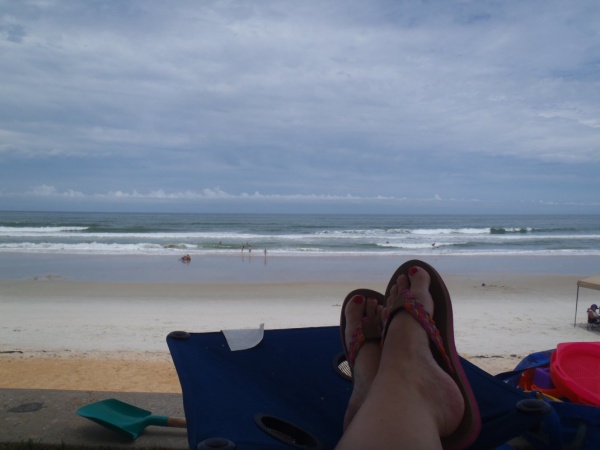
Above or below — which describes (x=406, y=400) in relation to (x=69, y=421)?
above

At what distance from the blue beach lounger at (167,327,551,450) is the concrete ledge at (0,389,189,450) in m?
0.31

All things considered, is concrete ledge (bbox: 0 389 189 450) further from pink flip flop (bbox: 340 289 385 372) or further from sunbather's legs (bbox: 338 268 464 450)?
sunbather's legs (bbox: 338 268 464 450)

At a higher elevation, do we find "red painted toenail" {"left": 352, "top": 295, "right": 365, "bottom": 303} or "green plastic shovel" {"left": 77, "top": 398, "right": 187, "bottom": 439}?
"red painted toenail" {"left": 352, "top": 295, "right": 365, "bottom": 303}

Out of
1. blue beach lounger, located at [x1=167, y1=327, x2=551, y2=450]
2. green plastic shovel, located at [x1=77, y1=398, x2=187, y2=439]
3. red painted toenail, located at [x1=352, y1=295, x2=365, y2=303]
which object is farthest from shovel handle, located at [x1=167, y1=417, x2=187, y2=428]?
red painted toenail, located at [x1=352, y1=295, x2=365, y2=303]

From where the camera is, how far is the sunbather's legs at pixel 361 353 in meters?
1.75

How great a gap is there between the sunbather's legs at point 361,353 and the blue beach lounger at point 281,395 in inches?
6.0

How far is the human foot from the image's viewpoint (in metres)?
1.80

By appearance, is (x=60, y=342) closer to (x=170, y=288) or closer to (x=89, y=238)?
(x=170, y=288)

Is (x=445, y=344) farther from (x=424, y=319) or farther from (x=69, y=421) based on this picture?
(x=69, y=421)

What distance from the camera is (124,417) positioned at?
7.10ft

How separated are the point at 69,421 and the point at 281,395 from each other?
0.91 meters

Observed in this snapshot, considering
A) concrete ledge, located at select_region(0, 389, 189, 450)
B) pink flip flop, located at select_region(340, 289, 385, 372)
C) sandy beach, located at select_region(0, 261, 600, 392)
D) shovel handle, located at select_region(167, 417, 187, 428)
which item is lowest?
sandy beach, located at select_region(0, 261, 600, 392)

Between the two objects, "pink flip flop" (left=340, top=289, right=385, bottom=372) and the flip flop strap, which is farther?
"pink flip flop" (left=340, top=289, right=385, bottom=372)

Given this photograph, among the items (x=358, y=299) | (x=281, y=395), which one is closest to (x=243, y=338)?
(x=281, y=395)
